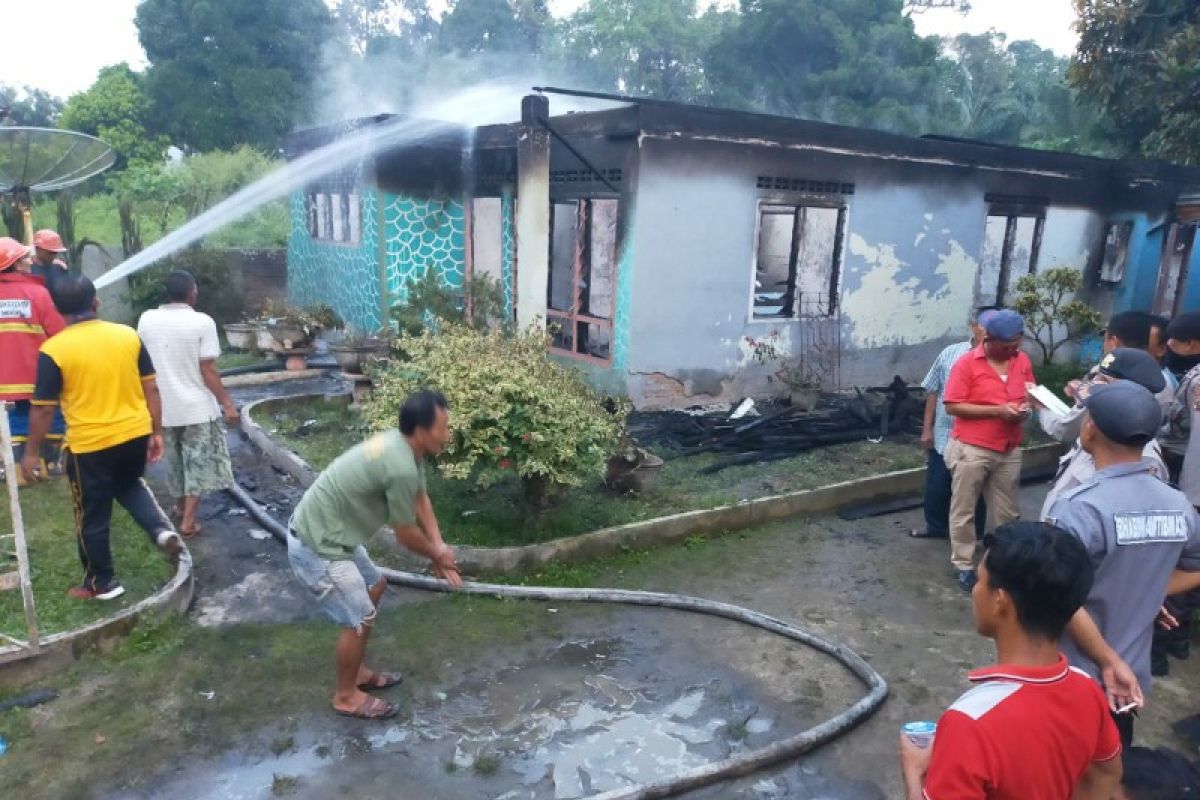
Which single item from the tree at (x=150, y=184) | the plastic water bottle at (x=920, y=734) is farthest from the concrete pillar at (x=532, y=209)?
the tree at (x=150, y=184)

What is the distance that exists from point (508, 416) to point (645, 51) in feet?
120

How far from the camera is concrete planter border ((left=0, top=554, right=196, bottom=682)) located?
4203 millimetres

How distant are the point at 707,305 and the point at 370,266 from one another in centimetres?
630

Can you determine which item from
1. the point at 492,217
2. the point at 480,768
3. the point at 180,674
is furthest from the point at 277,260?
the point at 480,768

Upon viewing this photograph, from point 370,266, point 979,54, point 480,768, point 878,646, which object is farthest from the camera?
point 979,54

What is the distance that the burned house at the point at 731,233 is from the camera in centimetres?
941

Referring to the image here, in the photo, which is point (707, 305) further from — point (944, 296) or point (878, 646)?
point (878, 646)

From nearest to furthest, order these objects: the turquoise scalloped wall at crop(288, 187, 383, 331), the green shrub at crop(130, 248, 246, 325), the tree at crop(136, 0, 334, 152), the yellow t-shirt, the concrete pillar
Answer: the yellow t-shirt
the concrete pillar
the turquoise scalloped wall at crop(288, 187, 383, 331)
the green shrub at crop(130, 248, 246, 325)
the tree at crop(136, 0, 334, 152)

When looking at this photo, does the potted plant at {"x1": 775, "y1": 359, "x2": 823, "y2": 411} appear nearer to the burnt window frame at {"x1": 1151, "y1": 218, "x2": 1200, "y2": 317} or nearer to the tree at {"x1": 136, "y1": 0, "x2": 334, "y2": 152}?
the burnt window frame at {"x1": 1151, "y1": 218, "x2": 1200, "y2": 317}

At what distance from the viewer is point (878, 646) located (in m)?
4.97

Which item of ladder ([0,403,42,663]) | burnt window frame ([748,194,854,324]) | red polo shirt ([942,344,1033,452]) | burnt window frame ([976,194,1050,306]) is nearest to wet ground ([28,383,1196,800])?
ladder ([0,403,42,663])

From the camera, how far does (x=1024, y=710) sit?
1904 mm

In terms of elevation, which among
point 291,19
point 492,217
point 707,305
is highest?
point 291,19

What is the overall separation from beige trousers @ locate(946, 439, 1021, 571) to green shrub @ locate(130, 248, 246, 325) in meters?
12.6
